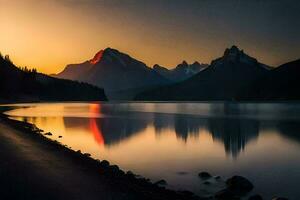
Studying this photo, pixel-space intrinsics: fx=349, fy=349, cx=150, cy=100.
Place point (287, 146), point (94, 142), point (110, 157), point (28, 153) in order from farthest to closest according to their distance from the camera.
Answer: point (94, 142)
point (287, 146)
point (110, 157)
point (28, 153)

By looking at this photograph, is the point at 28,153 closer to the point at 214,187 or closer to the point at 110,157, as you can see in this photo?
the point at 110,157

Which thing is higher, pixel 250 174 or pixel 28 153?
pixel 28 153

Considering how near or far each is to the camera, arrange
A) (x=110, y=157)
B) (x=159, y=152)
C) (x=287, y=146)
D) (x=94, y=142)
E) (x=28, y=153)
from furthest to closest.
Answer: (x=94, y=142) → (x=287, y=146) → (x=159, y=152) → (x=110, y=157) → (x=28, y=153)

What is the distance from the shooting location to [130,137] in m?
52.3

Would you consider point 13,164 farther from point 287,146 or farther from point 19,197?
point 287,146

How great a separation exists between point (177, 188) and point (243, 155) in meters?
16.5

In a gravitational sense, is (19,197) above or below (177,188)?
above

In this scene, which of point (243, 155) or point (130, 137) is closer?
point (243, 155)

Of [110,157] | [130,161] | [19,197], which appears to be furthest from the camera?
[110,157]

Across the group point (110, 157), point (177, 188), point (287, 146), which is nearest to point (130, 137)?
point (110, 157)

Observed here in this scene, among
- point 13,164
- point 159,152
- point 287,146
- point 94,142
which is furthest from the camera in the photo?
point 94,142

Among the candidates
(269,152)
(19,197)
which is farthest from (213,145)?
(19,197)

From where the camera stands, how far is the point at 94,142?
4562 centimetres

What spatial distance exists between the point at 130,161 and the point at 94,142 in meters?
15.3
